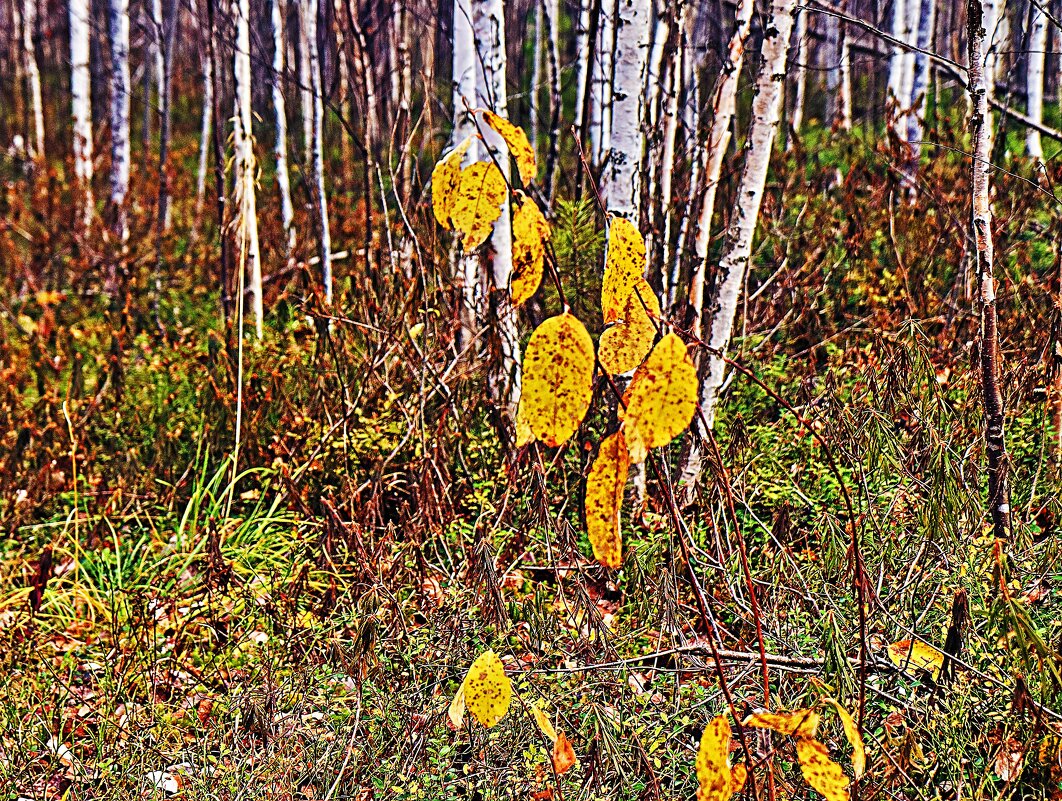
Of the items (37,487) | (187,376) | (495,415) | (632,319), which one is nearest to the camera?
(632,319)

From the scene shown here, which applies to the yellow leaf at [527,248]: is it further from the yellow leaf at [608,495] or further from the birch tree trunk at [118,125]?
the birch tree trunk at [118,125]

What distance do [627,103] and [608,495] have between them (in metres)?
2.29

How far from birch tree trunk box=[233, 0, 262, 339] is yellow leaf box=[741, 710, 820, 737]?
337cm

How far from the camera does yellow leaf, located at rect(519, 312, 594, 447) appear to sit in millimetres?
1101

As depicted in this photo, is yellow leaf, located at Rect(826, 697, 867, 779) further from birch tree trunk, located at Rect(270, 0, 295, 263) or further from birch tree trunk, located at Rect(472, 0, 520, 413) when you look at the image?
birch tree trunk, located at Rect(270, 0, 295, 263)

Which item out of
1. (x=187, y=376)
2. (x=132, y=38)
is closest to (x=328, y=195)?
(x=187, y=376)

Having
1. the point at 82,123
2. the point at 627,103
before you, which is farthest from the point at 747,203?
the point at 82,123

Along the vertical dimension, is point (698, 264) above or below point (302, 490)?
above

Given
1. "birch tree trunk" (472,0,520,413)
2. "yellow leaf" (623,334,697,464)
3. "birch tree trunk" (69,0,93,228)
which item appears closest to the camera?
"yellow leaf" (623,334,697,464)

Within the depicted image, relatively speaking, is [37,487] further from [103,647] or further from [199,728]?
[199,728]

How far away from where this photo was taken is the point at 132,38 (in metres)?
17.5

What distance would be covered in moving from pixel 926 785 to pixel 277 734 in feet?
4.90

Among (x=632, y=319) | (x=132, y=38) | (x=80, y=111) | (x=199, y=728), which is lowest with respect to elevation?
(x=199, y=728)

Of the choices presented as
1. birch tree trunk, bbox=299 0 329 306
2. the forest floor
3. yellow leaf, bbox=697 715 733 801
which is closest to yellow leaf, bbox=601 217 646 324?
the forest floor
